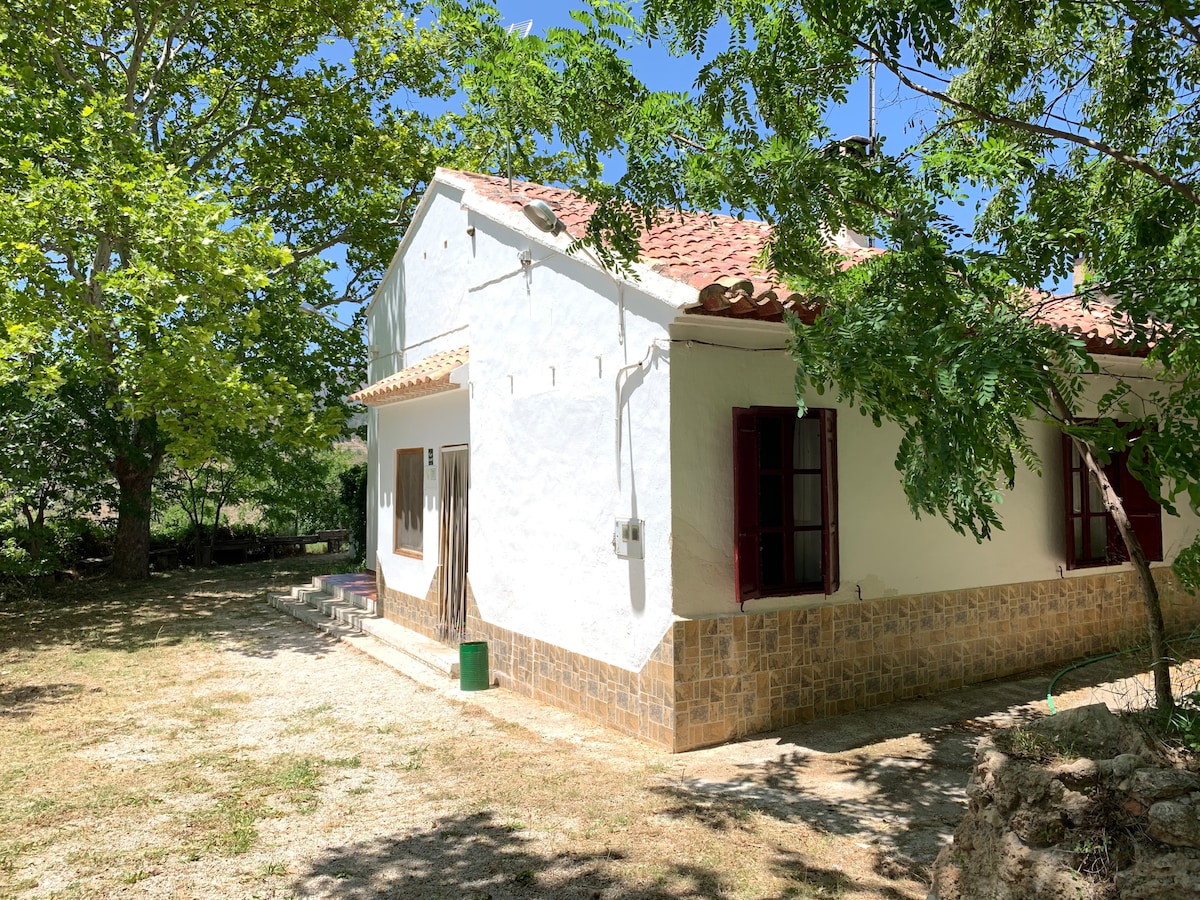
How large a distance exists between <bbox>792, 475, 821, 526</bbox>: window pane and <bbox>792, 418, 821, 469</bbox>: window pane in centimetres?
11

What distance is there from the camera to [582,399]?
7285mm

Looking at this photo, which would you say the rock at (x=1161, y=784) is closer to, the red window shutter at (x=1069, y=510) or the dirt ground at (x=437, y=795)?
the dirt ground at (x=437, y=795)

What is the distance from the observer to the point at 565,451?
752 cm

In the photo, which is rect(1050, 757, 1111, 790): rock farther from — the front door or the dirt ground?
the front door

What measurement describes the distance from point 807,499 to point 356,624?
7.20 meters

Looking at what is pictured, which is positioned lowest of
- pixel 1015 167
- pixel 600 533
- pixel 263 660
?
pixel 263 660

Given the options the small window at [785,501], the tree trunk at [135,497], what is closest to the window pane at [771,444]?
the small window at [785,501]

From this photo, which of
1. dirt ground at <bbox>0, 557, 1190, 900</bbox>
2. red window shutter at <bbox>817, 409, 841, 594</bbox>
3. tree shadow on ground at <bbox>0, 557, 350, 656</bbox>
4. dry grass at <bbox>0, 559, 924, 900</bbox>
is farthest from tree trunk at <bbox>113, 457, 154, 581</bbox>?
red window shutter at <bbox>817, 409, 841, 594</bbox>

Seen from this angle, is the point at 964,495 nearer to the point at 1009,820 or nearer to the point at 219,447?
the point at 1009,820

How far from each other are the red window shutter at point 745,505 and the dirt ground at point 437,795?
1.25 meters

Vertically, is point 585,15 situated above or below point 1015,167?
above

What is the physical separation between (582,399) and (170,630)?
328 inches

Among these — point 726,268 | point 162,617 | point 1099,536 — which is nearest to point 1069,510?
point 1099,536

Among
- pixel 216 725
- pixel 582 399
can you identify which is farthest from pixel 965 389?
pixel 216 725
